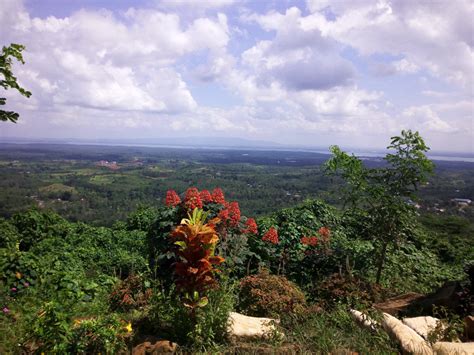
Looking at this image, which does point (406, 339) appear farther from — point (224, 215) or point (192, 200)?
point (192, 200)

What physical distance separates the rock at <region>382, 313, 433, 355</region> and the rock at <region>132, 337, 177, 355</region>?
8.83 ft

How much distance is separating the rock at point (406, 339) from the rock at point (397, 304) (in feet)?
3.44

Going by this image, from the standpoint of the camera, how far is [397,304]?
5406mm

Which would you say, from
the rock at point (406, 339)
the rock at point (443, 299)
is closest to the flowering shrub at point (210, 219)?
the rock at point (406, 339)

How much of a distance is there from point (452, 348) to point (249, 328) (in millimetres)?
2402

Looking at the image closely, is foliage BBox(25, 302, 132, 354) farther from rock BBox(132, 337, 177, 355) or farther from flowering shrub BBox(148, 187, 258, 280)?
flowering shrub BBox(148, 187, 258, 280)

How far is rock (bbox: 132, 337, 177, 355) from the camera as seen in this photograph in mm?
3594

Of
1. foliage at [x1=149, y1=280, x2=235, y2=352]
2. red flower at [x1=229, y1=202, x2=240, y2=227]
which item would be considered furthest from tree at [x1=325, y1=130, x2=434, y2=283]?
foliage at [x1=149, y1=280, x2=235, y2=352]

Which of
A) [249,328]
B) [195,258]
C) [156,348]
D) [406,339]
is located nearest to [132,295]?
Answer: [156,348]

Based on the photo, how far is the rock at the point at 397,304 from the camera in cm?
517

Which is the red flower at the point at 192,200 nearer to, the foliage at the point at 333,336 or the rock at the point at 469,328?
the foliage at the point at 333,336

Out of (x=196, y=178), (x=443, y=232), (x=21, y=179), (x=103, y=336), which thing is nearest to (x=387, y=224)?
(x=103, y=336)

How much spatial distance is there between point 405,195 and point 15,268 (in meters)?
7.52

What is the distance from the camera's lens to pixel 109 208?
72.5 m
